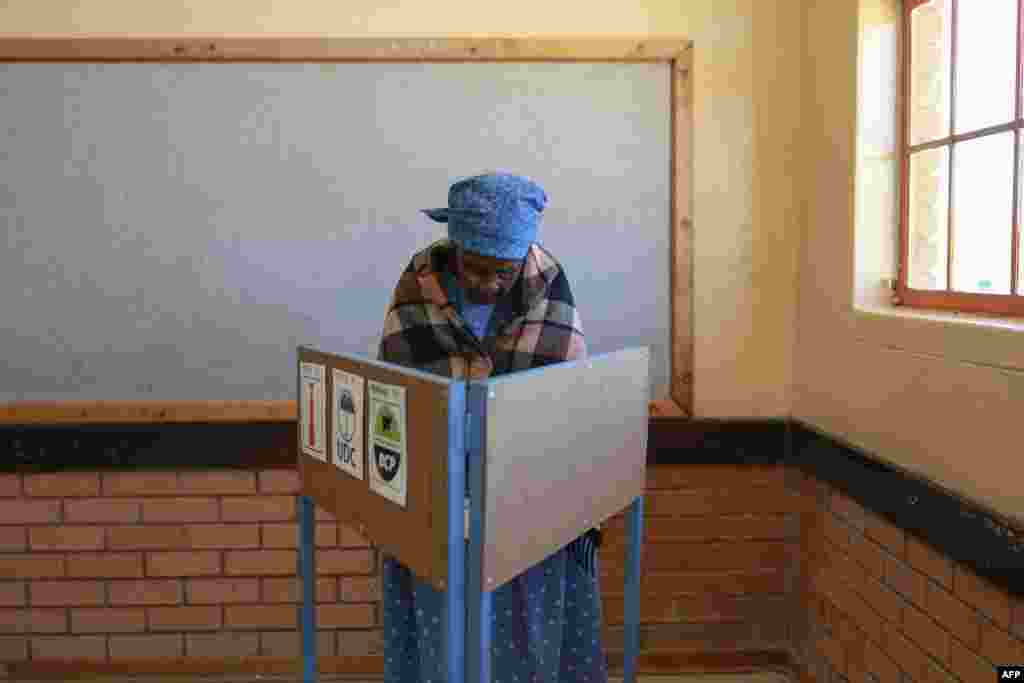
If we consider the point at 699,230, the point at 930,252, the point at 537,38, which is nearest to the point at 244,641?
the point at 699,230

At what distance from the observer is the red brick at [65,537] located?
260 centimetres

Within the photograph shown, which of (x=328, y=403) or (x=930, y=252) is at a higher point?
(x=930, y=252)

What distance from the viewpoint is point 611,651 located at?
8.75ft

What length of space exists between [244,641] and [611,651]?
1205 mm

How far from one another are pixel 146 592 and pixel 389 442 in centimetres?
178

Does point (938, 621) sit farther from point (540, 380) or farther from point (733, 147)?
point (733, 147)

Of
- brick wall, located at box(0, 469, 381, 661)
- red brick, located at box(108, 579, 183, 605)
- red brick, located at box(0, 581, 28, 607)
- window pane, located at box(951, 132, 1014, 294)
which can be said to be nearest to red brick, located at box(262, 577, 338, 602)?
brick wall, located at box(0, 469, 381, 661)

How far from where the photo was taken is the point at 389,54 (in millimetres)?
2455

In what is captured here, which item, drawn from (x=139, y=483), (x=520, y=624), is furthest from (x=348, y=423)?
(x=139, y=483)

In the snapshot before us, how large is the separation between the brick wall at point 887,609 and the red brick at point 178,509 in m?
1.89

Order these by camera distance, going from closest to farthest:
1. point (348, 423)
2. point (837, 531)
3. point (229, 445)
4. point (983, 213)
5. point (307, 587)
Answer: point (348, 423) < point (307, 587) < point (983, 213) < point (837, 531) < point (229, 445)

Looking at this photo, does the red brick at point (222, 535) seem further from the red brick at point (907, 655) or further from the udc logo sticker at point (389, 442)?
the red brick at point (907, 655)

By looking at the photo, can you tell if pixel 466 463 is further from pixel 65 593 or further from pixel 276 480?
pixel 65 593

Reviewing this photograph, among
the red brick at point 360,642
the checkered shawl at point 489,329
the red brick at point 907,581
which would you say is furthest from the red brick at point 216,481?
the red brick at point 907,581
